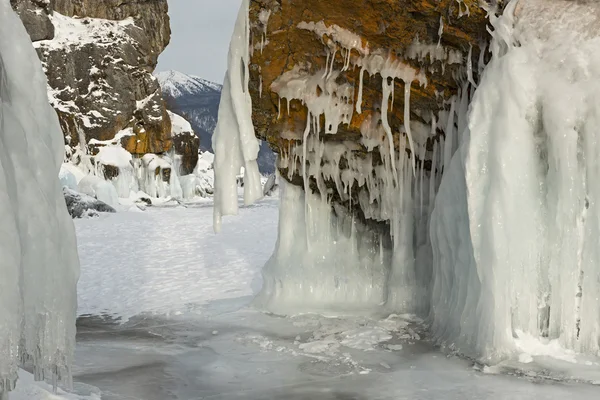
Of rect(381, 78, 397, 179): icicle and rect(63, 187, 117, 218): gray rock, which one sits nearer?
rect(381, 78, 397, 179): icicle

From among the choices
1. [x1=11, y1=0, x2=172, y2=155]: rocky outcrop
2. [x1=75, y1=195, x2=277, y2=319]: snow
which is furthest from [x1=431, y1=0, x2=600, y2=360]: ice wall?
[x1=11, y1=0, x2=172, y2=155]: rocky outcrop

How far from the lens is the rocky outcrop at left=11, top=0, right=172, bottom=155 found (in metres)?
34.3

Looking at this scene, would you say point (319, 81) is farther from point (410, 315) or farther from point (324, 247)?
point (410, 315)

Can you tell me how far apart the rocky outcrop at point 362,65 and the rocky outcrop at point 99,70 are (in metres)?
29.5

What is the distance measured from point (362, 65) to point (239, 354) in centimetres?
330

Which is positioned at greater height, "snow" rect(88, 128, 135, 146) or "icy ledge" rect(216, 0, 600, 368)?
"snow" rect(88, 128, 135, 146)

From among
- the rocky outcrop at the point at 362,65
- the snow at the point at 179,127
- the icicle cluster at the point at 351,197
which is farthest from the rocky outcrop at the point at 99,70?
the rocky outcrop at the point at 362,65

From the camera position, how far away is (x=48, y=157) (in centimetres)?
372

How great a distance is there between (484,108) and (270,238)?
10.3 m

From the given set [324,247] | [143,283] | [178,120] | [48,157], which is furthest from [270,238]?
[178,120]

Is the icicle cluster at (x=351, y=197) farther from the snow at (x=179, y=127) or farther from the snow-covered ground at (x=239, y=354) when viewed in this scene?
the snow at (x=179, y=127)

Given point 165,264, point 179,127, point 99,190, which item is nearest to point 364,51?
point 165,264

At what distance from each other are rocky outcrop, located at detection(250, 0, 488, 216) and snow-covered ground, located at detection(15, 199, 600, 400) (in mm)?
2201

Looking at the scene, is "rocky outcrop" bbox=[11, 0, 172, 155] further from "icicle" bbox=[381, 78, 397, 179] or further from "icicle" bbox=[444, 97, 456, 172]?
"icicle" bbox=[444, 97, 456, 172]
